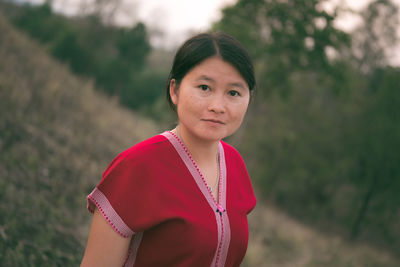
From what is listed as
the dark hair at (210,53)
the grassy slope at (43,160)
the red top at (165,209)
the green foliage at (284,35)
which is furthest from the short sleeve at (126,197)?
the green foliage at (284,35)

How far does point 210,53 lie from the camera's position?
1335mm

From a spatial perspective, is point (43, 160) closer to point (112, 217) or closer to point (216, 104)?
point (112, 217)

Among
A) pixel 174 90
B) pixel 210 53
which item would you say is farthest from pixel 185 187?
pixel 210 53

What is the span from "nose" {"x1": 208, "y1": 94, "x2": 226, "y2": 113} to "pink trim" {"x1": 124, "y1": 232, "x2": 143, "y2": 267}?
62cm

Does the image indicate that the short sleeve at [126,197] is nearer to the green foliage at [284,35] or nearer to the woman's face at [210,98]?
the woman's face at [210,98]

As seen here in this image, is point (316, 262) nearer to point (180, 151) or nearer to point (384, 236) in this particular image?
point (180, 151)

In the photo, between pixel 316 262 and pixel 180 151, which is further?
pixel 316 262

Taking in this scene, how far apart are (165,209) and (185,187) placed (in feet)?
0.46

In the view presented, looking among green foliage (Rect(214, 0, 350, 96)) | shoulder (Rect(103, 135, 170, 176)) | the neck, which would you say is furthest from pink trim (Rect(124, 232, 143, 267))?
green foliage (Rect(214, 0, 350, 96))

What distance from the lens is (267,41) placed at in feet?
30.2

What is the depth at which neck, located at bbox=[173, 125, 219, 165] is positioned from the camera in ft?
4.86

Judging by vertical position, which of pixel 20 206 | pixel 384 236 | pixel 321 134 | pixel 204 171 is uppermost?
pixel 321 134

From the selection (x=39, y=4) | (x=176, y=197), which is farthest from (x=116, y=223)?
(x=39, y=4)

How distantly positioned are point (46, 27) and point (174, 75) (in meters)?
20.9
